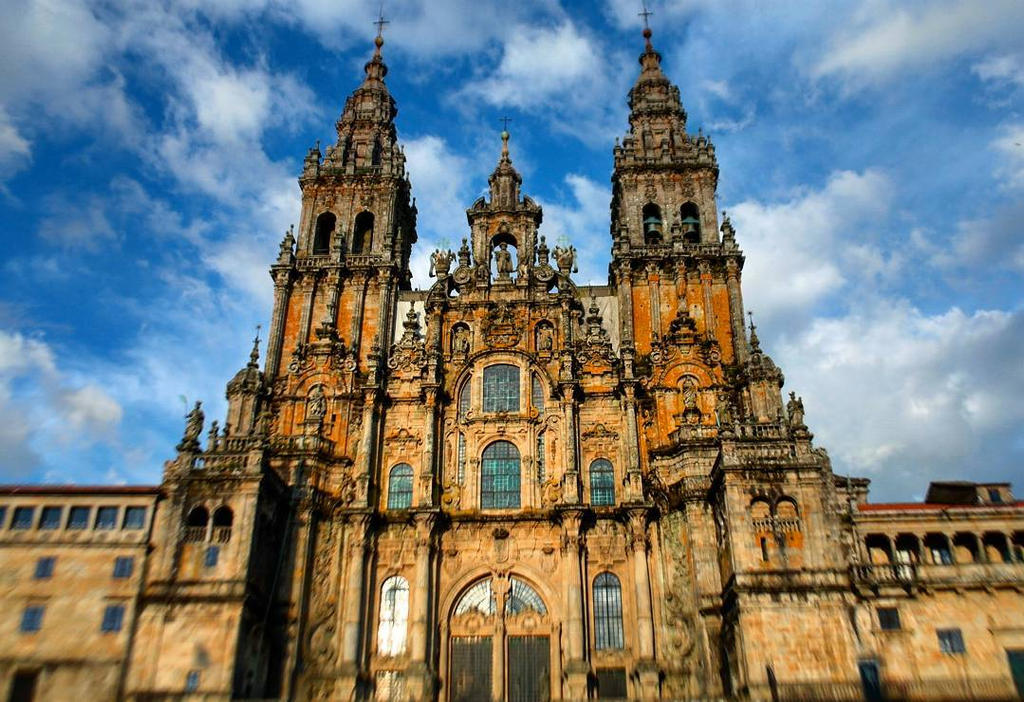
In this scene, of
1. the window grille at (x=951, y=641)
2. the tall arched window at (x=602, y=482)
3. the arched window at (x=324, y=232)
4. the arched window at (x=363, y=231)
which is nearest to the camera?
the window grille at (x=951, y=641)

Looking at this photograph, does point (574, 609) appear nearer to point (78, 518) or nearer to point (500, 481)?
point (500, 481)

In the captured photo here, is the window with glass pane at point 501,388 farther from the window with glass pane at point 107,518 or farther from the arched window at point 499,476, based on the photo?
the window with glass pane at point 107,518

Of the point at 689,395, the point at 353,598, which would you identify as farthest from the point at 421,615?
the point at 689,395

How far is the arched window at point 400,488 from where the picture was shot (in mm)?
36969

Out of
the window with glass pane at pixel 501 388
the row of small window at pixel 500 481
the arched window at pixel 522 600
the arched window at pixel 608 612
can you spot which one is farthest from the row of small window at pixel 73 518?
the arched window at pixel 608 612

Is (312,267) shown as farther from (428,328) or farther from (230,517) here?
(230,517)

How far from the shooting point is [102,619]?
30.3 metres

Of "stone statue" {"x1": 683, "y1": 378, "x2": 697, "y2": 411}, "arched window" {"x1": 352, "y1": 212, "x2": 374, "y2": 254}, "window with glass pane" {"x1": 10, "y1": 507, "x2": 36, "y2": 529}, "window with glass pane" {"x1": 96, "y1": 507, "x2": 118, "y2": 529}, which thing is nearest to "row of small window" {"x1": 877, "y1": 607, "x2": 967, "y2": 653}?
"stone statue" {"x1": 683, "y1": 378, "x2": 697, "y2": 411}

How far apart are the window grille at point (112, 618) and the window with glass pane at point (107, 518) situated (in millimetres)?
2965

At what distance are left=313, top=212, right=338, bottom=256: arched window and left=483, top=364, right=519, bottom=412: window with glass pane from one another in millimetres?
11393

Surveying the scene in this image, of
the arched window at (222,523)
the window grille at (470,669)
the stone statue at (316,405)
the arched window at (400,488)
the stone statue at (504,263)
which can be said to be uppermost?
the stone statue at (504,263)

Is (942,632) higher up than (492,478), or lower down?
lower down

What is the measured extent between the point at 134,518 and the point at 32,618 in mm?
4506

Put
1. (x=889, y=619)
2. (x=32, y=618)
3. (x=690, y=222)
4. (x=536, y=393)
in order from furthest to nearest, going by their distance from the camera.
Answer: (x=690, y=222) < (x=536, y=393) < (x=32, y=618) < (x=889, y=619)
